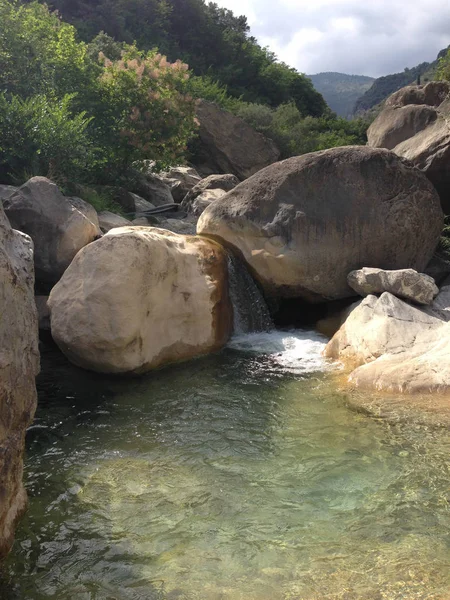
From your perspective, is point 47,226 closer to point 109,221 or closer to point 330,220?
point 109,221

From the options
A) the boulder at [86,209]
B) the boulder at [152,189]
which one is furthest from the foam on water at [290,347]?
the boulder at [152,189]

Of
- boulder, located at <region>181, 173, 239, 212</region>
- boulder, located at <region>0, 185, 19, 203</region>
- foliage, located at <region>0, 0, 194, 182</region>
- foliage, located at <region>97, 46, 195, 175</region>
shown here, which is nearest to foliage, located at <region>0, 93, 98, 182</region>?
foliage, located at <region>0, 0, 194, 182</region>

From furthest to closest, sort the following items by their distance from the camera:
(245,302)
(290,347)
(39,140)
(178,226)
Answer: (178,226) → (39,140) → (245,302) → (290,347)

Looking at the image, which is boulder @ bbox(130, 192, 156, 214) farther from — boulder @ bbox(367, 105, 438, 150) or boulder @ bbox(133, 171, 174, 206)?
boulder @ bbox(367, 105, 438, 150)

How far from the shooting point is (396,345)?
852 centimetres

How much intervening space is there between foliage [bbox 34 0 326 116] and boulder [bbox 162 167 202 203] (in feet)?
60.1

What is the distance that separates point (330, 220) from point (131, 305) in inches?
160

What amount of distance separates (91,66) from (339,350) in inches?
466

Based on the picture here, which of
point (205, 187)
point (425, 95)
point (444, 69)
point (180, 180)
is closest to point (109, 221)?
point (205, 187)

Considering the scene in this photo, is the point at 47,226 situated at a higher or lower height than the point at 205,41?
lower

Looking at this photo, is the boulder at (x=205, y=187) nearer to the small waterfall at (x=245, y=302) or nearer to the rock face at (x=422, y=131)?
the rock face at (x=422, y=131)

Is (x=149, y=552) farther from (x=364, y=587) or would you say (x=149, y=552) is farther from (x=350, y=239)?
(x=350, y=239)

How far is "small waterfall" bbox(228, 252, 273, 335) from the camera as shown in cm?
1086

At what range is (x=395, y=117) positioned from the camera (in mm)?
14359
